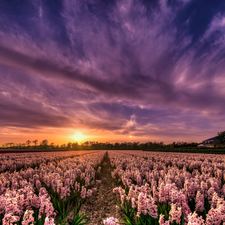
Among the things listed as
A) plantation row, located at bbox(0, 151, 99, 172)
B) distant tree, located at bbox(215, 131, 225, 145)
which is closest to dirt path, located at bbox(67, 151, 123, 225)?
plantation row, located at bbox(0, 151, 99, 172)

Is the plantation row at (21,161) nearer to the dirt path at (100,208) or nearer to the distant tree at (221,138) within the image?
the dirt path at (100,208)

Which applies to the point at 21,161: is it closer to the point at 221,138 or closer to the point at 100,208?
the point at 100,208

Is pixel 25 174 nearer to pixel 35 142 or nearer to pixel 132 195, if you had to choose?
pixel 132 195

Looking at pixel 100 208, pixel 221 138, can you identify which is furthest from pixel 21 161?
pixel 221 138

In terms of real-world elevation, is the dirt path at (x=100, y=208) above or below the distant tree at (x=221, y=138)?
below

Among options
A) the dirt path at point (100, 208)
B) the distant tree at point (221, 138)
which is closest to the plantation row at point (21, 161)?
the dirt path at point (100, 208)

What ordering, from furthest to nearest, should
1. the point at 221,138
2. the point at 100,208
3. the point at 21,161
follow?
1. the point at 221,138
2. the point at 21,161
3. the point at 100,208

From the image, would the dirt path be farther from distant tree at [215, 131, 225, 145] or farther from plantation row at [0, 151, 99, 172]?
distant tree at [215, 131, 225, 145]

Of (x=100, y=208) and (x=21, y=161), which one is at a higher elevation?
(x=21, y=161)

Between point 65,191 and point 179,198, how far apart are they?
12.4ft

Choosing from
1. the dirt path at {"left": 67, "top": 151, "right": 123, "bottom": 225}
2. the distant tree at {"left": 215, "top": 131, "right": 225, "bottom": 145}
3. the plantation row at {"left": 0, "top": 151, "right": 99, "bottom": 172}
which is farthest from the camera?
the distant tree at {"left": 215, "top": 131, "right": 225, "bottom": 145}

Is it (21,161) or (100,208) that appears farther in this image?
(21,161)

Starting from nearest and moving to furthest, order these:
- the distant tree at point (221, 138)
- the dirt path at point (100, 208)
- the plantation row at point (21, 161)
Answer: the dirt path at point (100, 208)
the plantation row at point (21, 161)
the distant tree at point (221, 138)

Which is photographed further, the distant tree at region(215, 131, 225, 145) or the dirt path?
the distant tree at region(215, 131, 225, 145)
